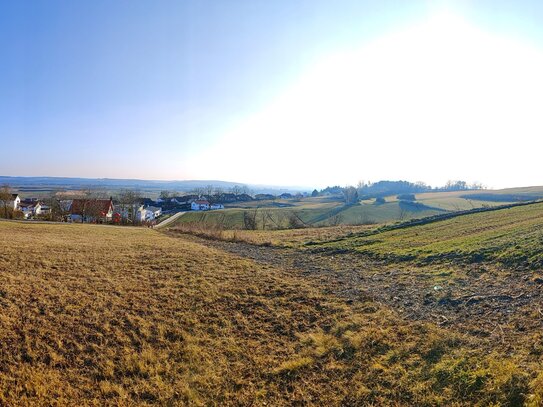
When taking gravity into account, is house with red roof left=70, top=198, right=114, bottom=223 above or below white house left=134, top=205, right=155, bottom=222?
above

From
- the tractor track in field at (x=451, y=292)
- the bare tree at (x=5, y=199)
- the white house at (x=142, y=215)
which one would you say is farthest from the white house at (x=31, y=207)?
the tractor track in field at (x=451, y=292)

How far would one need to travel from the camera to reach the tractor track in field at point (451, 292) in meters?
7.26

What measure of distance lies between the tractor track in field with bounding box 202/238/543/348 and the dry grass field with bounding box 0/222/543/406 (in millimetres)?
408

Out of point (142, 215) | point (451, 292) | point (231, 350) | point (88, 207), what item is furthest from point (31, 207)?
point (451, 292)

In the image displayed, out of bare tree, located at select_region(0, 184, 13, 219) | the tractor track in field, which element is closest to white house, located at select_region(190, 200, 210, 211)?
bare tree, located at select_region(0, 184, 13, 219)

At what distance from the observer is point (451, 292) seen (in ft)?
31.9

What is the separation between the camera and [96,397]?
5.75 metres

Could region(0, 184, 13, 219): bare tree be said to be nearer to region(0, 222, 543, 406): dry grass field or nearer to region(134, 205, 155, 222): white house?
region(134, 205, 155, 222): white house

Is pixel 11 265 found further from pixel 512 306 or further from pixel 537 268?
pixel 537 268

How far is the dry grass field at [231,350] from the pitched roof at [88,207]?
50.9 meters

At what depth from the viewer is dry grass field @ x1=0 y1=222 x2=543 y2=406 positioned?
18.4 feet

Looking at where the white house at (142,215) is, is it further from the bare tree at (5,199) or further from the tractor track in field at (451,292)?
the tractor track in field at (451,292)

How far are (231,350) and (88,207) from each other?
5947 cm

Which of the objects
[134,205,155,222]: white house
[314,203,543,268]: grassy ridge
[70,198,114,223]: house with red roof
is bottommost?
[134,205,155,222]: white house
